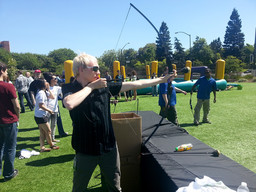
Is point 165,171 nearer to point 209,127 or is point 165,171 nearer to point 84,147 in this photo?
point 84,147

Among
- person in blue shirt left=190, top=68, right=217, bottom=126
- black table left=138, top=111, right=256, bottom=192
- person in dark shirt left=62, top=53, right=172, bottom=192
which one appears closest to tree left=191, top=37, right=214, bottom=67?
person in blue shirt left=190, top=68, right=217, bottom=126

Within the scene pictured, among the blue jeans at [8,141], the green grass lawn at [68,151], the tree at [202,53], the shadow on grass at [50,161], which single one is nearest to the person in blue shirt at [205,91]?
the green grass lawn at [68,151]

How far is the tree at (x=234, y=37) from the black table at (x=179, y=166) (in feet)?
209

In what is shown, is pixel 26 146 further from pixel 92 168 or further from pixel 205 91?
pixel 205 91

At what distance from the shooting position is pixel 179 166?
180 centimetres

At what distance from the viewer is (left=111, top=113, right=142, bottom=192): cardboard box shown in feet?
7.98

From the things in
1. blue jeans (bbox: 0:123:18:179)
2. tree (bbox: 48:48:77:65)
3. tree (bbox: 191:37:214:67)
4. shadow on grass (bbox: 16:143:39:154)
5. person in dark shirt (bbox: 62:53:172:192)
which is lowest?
shadow on grass (bbox: 16:143:39:154)

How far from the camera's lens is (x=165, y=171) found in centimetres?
175

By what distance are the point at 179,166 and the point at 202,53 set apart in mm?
54439

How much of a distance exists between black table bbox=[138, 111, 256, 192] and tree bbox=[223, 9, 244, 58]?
63.6 m

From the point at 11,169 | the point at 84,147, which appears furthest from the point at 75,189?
the point at 11,169

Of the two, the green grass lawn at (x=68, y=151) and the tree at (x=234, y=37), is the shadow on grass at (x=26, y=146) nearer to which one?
the green grass lawn at (x=68, y=151)

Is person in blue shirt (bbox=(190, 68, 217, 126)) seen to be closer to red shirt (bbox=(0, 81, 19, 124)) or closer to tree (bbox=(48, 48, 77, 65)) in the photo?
red shirt (bbox=(0, 81, 19, 124))

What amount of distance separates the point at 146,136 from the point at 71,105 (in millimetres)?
1464
